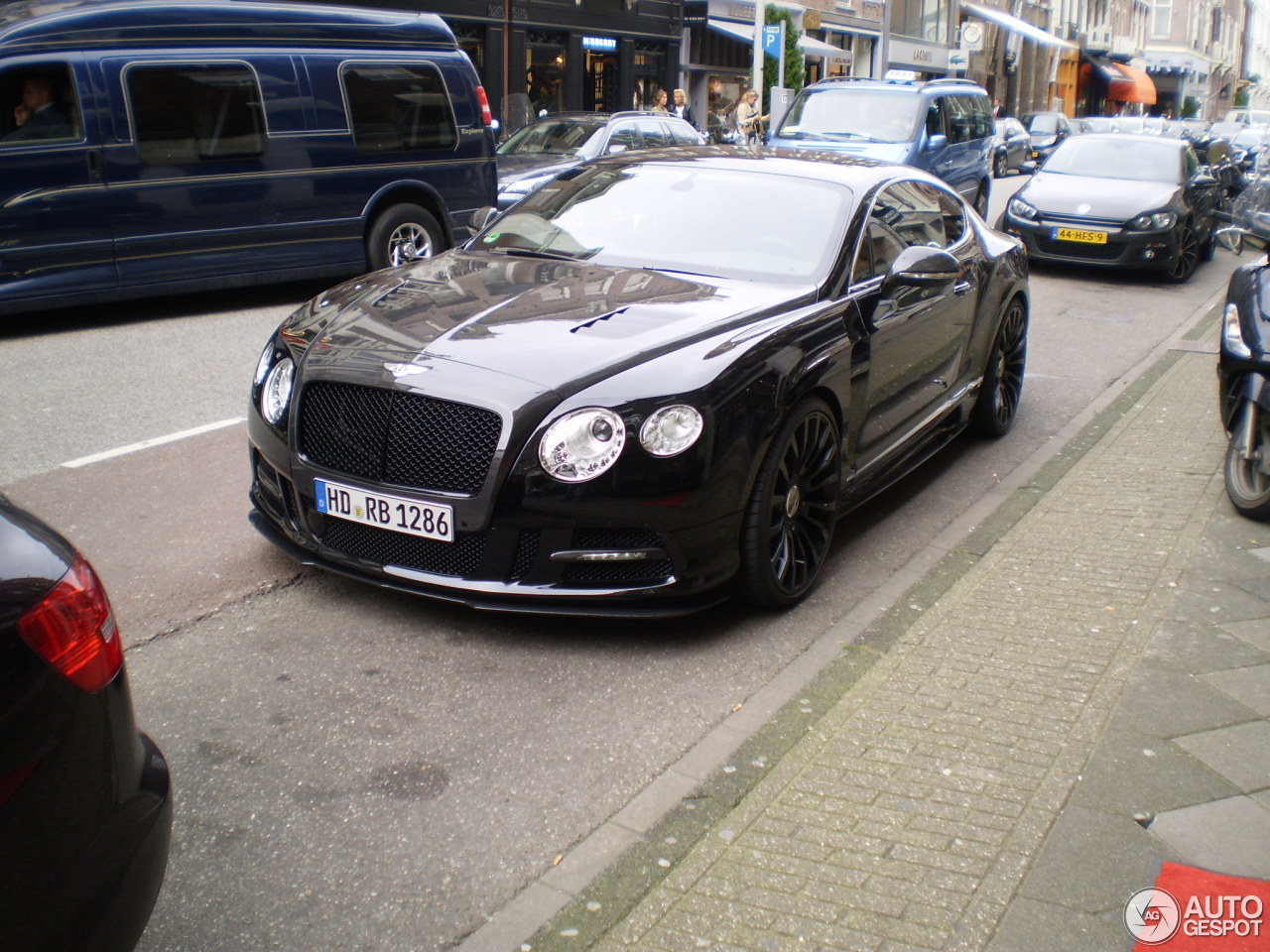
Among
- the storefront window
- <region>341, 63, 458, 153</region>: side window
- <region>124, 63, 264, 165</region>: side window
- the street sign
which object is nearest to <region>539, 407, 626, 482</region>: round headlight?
<region>124, 63, 264, 165</region>: side window

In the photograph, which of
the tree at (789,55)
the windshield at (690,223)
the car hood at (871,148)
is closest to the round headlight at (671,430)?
the windshield at (690,223)

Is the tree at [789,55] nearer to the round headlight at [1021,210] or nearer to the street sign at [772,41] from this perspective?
the street sign at [772,41]

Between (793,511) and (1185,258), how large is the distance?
11.3 m

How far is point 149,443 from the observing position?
20.7 feet

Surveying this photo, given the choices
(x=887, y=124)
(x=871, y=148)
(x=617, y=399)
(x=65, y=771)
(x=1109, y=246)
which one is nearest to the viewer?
(x=65, y=771)

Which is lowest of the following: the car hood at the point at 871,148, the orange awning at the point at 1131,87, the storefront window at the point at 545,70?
the car hood at the point at 871,148

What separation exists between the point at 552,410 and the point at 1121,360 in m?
6.95

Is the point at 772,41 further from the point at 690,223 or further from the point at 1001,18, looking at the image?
the point at 1001,18

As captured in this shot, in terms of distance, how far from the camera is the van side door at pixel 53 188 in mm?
8594

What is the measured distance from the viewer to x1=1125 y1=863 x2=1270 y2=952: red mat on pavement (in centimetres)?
273

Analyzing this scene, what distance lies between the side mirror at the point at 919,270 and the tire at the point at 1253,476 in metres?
1.64

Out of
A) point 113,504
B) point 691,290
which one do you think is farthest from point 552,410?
point 113,504

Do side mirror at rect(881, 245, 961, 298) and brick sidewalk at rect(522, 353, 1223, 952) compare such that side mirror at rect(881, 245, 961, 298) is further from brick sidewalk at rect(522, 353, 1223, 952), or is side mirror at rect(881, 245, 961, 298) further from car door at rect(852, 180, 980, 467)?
brick sidewalk at rect(522, 353, 1223, 952)

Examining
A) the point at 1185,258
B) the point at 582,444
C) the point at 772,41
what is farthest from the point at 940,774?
the point at 772,41
